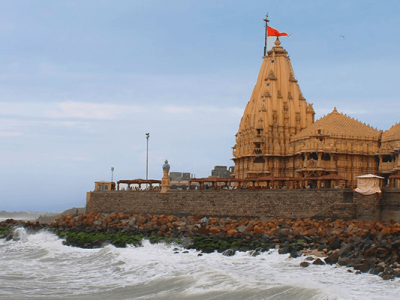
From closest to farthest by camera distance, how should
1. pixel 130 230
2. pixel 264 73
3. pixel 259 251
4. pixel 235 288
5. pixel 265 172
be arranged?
pixel 235 288, pixel 259 251, pixel 130 230, pixel 265 172, pixel 264 73

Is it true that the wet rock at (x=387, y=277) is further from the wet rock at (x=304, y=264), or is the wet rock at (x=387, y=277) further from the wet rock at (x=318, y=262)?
the wet rock at (x=304, y=264)

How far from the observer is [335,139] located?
2365 inches

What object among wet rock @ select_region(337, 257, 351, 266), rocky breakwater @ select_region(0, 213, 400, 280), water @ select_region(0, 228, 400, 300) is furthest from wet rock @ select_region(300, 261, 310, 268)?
wet rock @ select_region(337, 257, 351, 266)

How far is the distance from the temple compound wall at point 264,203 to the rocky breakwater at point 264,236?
1.60 metres

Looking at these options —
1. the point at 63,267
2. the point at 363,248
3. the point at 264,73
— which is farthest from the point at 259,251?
the point at 264,73

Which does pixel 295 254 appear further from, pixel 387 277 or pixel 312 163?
pixel 312 163

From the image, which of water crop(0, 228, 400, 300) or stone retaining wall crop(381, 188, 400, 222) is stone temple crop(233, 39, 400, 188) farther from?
water crop(0, 228, 400, 300)

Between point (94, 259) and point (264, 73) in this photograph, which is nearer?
point (94, 259)

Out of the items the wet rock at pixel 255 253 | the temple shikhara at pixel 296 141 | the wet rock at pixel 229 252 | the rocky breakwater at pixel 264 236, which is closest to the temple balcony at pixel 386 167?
the temple shikhara at pixel 296 141

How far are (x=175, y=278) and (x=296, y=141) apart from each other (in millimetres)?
37900

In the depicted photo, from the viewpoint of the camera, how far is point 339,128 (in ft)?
200

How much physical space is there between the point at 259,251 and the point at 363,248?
622 centimetres

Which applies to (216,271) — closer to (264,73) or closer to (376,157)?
(376,157)

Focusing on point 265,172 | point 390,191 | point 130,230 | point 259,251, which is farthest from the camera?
point 265,172
